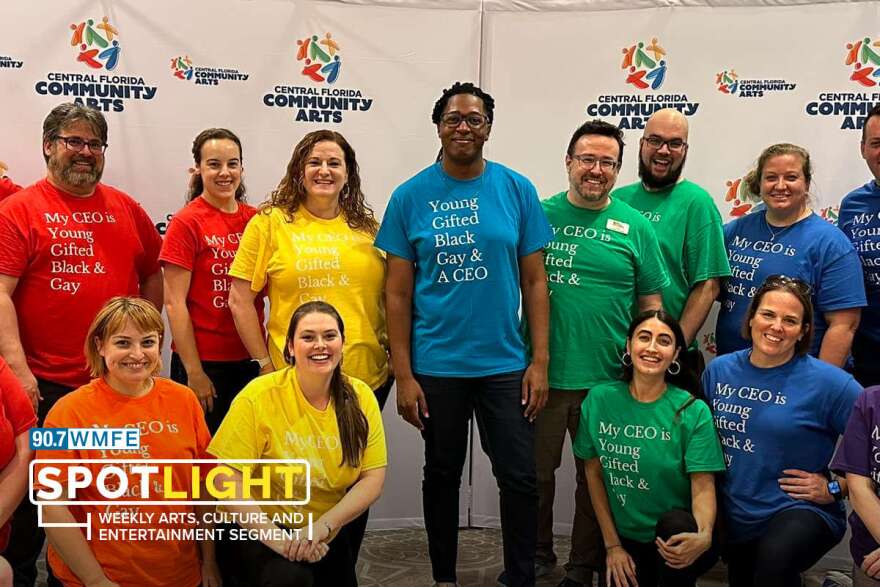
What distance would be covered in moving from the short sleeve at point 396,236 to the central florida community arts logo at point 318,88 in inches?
45.1

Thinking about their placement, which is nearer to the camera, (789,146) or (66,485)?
(66,485)

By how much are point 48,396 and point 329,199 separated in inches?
49.4

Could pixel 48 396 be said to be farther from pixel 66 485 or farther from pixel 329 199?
pixel 329 199

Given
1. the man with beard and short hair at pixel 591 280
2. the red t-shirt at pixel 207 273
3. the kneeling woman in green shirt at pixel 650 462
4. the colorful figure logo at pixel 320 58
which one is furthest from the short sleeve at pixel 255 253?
the kneeling woman in green shirt at pixel 650 462

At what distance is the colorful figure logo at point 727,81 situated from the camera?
3701 millimetres

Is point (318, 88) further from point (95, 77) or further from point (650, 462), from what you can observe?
point (650, 462)

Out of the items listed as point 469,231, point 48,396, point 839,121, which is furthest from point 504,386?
point 839,121

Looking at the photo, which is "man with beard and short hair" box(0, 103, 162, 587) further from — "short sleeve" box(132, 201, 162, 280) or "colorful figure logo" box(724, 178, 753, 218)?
"colorful figure logo" box(724, 178, 753, 218)

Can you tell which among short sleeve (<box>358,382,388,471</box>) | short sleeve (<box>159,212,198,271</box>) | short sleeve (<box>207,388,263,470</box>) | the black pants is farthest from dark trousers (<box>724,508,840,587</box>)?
short sleeve (<box>159,212,198,271</box>)

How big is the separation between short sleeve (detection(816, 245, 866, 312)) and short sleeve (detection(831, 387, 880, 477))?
0.68 m

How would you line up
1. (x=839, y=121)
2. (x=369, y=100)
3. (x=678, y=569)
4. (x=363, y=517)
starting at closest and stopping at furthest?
(x=678, y=569) < (x=363, y=517) < (x=839, y=121) < (x=369, y=100)

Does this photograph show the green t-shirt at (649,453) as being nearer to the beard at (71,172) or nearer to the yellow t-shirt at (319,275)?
the yellow t-shirt at (319,275)

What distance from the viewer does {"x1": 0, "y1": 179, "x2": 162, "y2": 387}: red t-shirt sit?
2934 millimetres

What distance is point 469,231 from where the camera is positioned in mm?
2773
